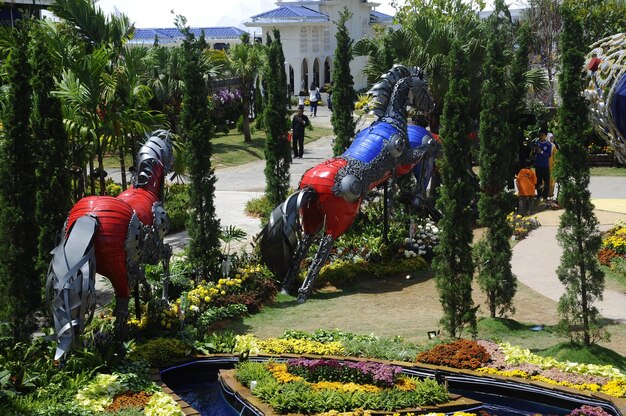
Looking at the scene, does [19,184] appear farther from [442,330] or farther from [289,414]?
[442,330]

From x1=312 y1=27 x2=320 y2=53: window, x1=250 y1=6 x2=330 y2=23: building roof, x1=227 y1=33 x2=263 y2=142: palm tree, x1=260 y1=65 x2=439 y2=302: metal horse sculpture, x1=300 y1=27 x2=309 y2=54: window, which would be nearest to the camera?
x1=260 y1=65 x2=439 y2=302: metal horse sculpture

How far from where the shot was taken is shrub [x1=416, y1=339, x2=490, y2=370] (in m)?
11.5

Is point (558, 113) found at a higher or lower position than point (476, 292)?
higher

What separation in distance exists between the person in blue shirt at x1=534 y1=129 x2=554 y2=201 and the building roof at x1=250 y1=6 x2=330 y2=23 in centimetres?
3595

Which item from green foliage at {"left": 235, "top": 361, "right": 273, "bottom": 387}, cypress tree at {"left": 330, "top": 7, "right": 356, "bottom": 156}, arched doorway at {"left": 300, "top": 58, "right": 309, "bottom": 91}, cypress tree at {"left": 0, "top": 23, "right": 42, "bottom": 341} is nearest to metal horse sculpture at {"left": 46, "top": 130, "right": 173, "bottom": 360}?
cypress tree at {"left": 0, "top": 23, "right": 42, "bottom": 341}

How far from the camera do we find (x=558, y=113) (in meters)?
11.7

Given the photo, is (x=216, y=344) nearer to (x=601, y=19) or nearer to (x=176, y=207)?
(x=176, y=207)

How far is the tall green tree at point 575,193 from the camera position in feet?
38.1

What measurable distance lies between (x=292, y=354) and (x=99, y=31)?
A: 10399mm

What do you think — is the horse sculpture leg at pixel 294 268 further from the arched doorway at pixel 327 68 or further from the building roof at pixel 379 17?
the building roof at pixel 379 17

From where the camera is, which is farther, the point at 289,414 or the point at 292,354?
the point at 292,354

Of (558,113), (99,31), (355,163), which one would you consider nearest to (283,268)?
(355,163)

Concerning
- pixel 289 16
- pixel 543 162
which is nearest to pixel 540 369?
pixel 543 162

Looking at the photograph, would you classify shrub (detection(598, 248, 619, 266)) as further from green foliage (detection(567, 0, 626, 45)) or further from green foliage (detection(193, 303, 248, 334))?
green foliage (detection(567, 0, 626, 45))
